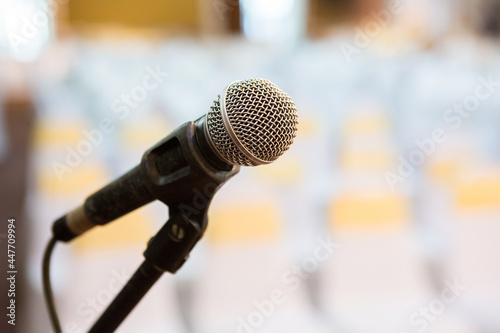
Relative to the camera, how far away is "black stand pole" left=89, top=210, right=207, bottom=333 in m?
0.40

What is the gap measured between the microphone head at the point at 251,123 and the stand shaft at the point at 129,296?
13cm

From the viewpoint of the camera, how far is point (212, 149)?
361 mm

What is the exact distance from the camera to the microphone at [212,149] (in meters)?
0.35

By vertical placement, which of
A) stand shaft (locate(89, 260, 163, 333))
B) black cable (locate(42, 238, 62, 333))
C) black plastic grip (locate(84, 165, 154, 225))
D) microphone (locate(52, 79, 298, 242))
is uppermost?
microphone (locate(52, 79, 298, 242))

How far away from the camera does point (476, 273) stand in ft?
4.78

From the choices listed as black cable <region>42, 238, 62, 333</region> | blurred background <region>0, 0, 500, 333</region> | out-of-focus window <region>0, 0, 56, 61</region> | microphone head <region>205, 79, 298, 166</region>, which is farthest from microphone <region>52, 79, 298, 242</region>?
out-of-focus window <region>0, 0, 56, 61</region>

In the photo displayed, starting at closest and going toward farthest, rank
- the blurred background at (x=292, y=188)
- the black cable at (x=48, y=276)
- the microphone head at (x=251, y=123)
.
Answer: the microphone head at (x=251, y=123) < the black cable at (x=48, y=276) < the blurred background at (x=292, y=188)

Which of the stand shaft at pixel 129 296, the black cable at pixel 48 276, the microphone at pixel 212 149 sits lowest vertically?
the black cable at pixel 48 276

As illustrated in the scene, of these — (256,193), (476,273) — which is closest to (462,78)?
(476,273)

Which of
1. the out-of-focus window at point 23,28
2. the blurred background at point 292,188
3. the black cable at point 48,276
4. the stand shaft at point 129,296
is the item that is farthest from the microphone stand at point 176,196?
the out-of-focus window at point 23,28

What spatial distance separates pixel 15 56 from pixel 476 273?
2.38 m

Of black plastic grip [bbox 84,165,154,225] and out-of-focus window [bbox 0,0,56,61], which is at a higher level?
black plastic grip [bbox 84,165,154,225]

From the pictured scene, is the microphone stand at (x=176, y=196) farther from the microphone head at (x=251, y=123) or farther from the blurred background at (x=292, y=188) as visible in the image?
the blurred background at (x=292, y=188)

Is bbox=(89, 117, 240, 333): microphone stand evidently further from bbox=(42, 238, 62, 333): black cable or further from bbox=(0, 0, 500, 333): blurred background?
bbox=(0, 0, 500, 333): blurred background
